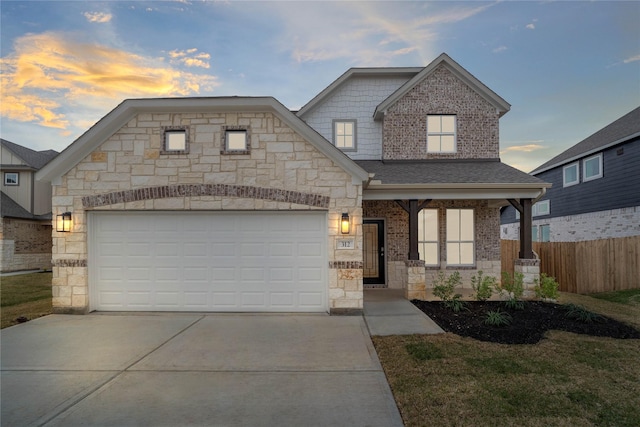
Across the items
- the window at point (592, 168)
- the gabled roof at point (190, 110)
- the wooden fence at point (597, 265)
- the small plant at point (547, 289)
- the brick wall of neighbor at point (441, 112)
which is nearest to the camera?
the gabled roof at point (190, 110)

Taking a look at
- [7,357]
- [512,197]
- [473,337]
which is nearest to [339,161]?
[473,337]

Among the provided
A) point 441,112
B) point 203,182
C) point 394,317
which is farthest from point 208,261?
point 441,112

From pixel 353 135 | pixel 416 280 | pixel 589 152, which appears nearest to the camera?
pixel 416 280

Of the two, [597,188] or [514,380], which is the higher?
[597,188]

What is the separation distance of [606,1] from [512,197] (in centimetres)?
816

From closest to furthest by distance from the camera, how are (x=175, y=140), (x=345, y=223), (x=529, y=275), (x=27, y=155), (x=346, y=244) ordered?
(x=345, y=223) < (x=346, y=244) < (x=175, y=140) < (x=529, y=275) < (x=27, y=155)

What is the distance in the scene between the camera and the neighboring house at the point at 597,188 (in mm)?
14820

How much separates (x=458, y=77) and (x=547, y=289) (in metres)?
7.64

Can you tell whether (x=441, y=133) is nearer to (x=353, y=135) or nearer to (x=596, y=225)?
(x=353, y=135)

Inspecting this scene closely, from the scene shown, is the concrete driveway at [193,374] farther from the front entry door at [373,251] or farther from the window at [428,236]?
the window at [428,236]

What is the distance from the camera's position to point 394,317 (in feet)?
25.1

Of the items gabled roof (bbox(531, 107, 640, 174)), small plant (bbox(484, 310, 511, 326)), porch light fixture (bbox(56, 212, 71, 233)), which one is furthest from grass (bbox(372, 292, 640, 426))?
gabled roof (bbox(531, 107, 640, 174))

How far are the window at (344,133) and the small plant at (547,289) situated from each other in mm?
7597

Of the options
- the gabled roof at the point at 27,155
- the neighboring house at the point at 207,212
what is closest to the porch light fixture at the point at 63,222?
the neighboring house at the point at 207,212
